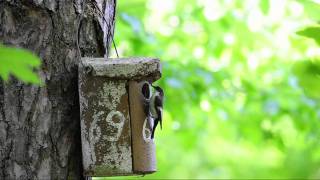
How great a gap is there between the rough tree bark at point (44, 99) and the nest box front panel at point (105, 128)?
0.04 metres

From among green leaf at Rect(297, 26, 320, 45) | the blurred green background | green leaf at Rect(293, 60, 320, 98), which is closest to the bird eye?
green leaf at Rect(293, 60, 320, 98)

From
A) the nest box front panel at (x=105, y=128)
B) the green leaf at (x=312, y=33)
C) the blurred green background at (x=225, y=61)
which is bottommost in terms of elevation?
the nest box front panel at (x=105, y=128)

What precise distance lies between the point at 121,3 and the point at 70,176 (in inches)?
102

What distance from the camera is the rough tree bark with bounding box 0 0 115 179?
1.87 meters

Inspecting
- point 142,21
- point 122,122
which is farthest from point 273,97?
point 122,122

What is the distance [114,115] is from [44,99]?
0.75 ft

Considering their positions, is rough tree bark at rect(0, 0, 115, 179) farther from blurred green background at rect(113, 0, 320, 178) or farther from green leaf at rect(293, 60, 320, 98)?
blurred green background at rect(113, 0, 320, 178)

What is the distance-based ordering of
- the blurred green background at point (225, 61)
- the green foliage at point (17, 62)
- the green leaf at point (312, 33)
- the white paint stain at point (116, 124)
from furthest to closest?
the blurred green background at point (225, 61)
the white paint stain at point (116, 124)
the green leaf at point (312, 33)
the green foliage at point (17, 62)

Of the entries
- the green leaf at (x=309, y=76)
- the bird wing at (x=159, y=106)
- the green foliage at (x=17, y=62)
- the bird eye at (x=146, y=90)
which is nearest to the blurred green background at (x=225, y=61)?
the bird eye at (x=146, y=90)

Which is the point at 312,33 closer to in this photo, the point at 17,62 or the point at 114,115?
the point at 17,62

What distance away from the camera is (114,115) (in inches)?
78.8

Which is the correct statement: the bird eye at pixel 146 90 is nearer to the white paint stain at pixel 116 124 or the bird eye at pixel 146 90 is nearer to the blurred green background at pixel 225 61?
the white paint stain at pixel 116 124

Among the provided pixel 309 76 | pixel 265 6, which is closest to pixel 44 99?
pixel 309 76

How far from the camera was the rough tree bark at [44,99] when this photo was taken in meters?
1.87
